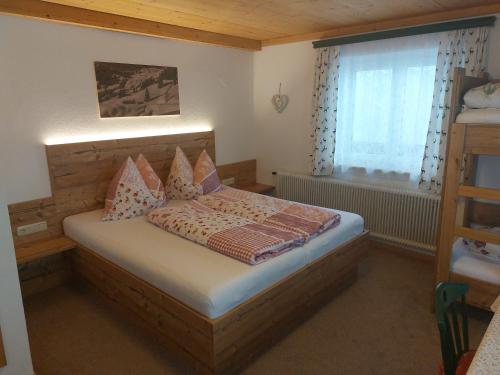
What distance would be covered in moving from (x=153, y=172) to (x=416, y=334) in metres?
2.64

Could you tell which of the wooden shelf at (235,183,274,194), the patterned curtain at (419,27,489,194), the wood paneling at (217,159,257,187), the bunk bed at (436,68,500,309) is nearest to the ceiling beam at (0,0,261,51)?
the wood paneling at (217,159,257,187)

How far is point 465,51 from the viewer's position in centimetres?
308

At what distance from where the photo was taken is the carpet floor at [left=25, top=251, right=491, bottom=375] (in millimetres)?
2195

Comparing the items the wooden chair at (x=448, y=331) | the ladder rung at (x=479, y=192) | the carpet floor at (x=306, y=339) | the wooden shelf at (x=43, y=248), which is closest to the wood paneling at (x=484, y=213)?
the carpet floor at (x=306, y=339)

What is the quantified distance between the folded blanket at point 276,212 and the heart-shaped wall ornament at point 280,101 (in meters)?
1.46

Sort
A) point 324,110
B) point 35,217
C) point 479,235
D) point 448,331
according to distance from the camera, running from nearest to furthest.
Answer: point 448,331, point 479,235, point 35,217, point 324,110

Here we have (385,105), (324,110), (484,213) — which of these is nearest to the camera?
(484,213)

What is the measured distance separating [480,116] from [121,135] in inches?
119

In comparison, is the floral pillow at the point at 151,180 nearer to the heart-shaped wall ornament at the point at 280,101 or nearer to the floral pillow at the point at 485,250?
the heart-shaped wall ornament at the point at 280,101

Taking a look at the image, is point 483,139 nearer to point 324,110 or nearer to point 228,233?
point 228,233

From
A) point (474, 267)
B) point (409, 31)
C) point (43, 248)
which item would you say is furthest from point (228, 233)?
point (409, 31)

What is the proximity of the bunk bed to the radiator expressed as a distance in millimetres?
696

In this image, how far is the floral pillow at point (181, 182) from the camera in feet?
12.0

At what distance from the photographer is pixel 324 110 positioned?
403 cm
